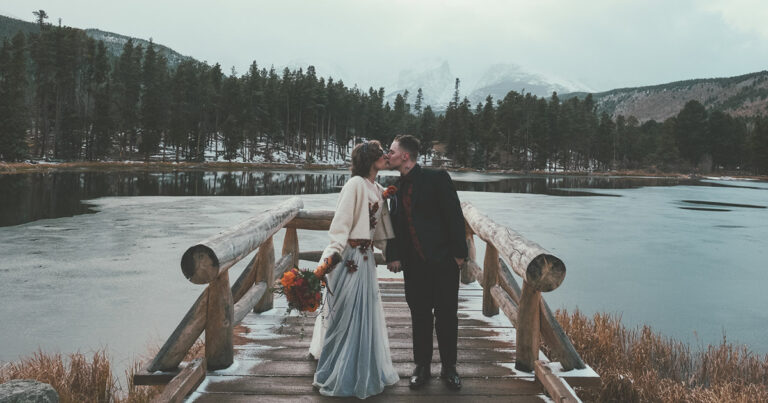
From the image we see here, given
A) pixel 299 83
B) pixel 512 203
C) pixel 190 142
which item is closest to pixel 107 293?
pixel 512 203

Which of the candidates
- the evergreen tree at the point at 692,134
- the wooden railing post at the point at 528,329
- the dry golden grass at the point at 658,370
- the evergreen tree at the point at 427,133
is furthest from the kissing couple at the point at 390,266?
the evergreen tree at the point at 692,134

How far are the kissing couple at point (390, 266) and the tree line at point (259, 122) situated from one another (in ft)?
183

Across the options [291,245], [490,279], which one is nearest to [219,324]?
[490,279]

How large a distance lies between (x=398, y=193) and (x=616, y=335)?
190 inches

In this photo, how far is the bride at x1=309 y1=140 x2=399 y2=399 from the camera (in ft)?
12.0

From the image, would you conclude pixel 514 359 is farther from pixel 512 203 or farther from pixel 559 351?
pixel 512 203

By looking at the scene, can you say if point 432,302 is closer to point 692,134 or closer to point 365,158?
point 365,158

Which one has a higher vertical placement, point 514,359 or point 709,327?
point 514,359

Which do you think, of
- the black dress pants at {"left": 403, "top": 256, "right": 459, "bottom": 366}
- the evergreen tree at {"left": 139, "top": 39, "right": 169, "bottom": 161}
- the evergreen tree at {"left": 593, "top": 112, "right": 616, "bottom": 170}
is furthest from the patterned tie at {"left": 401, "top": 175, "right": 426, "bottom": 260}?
the evergreen tree at {"left": 593, "top": 112, "right": 616, "bottom": 170}

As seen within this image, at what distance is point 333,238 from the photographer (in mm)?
3707

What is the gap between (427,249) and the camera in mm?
3703

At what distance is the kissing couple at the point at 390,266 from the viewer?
3678 mm

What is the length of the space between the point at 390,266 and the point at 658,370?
447 cm

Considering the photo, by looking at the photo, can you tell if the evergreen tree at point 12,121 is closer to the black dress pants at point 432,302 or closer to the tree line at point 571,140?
the black dress pants at point 432,302
